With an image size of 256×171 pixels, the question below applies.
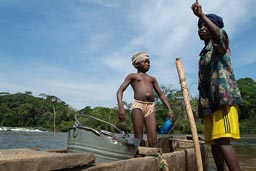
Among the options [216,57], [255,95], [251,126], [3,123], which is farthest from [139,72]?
[3,123]

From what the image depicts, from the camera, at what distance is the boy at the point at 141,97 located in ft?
13.6

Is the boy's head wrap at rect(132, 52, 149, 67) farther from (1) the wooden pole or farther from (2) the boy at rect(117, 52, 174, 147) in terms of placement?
(1) the wooden pole

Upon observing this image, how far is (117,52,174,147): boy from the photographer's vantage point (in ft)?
13.6

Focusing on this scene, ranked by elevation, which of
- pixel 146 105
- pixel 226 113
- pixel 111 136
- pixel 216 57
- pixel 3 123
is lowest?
pixel 111 136

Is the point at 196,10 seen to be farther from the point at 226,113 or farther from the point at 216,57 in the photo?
the point at 226,113

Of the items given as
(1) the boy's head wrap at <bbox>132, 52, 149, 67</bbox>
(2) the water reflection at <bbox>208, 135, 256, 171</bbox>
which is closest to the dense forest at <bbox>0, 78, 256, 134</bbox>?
(2) the water reflection at <bbox>208, 135, 256, 171</bbox>

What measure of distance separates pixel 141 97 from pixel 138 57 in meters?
0.70

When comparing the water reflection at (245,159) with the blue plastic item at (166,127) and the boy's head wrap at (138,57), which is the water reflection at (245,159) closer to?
the blue plastic item at (166,127)

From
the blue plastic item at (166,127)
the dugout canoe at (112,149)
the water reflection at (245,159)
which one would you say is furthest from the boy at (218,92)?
the water reflection at (245,159)

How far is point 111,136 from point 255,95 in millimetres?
67532

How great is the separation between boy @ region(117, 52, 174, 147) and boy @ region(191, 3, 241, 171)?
1054 millimetres

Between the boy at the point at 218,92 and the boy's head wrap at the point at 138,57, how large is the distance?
1.26 metres

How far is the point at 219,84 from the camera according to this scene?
3.05m

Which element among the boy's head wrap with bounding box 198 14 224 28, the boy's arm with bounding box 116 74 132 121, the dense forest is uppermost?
the dense forest
